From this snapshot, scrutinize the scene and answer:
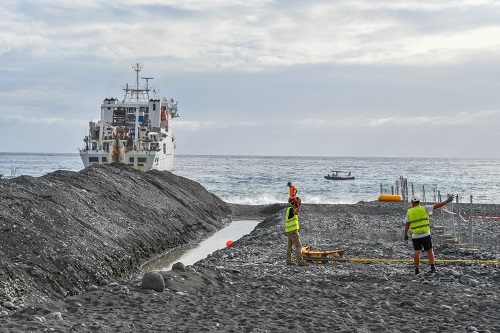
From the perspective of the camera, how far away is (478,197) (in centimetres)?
6188

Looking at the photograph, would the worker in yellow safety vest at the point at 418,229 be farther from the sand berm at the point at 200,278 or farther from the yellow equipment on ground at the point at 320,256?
the yellow equipment on ground at the point at 320,256

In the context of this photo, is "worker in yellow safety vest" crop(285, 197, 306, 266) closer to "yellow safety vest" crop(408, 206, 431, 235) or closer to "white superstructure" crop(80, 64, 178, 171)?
"yellow safety vest" crop(408, 206, 431, 235)

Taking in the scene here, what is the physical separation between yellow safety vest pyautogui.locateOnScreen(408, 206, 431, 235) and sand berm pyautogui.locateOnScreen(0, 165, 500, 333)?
1.06 meters

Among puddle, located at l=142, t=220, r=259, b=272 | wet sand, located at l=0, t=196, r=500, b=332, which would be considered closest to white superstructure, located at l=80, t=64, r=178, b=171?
puddle, located at l=142, t=220, r=259, b=272

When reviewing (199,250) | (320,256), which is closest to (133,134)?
(199,250)

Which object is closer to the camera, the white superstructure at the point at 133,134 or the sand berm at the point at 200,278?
the sand berm at the point at 200,278

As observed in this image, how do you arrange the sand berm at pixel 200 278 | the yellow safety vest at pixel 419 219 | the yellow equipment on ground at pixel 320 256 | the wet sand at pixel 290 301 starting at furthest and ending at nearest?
the yellow equipment on ground at pixel 320 256 → the yellow safety vest at pixel 419 219 → the sand berm at pixel 200 278 → the wet sand at pixel 290 301

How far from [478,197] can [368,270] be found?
4986 centimetres

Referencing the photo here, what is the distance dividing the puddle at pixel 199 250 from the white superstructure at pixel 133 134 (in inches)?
711

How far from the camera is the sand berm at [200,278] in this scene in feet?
33.6

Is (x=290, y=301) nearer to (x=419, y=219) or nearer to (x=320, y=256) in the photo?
(x=419, y=219)

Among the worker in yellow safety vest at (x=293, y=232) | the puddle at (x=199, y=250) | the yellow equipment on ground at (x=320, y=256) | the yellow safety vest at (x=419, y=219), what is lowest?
the puddle at (x=199, y=250)

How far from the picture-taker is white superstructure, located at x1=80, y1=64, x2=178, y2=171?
54188 millimetres

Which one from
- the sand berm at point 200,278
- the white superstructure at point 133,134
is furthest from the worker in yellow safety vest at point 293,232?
the white superstructure at point 133,134
